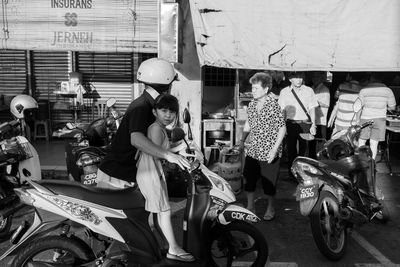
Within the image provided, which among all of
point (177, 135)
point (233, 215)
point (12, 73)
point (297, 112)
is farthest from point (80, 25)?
point (233, 215)

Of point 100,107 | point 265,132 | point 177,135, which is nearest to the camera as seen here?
point 177,135

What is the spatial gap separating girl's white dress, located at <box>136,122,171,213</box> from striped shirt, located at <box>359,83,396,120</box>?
470cm

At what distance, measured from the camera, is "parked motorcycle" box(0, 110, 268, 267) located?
3074 millimetres

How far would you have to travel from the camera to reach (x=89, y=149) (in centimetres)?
514

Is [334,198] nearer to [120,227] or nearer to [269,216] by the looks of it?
[269,216]

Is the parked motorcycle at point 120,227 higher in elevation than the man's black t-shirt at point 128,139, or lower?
lower

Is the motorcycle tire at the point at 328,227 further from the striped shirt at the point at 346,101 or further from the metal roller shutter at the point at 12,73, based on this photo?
the metal roller shutter at the point at 12,73

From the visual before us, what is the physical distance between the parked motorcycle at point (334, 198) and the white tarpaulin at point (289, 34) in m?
2.25

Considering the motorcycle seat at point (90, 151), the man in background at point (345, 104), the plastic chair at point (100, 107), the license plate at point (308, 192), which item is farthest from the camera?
the plastic chair at point (100, 107)

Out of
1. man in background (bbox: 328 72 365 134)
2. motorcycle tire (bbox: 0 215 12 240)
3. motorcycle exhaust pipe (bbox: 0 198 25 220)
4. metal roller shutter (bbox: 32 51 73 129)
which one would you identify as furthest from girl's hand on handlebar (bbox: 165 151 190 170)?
metal roller shutter (bbox: 32 51 73 129)

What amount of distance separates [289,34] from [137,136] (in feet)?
13.1

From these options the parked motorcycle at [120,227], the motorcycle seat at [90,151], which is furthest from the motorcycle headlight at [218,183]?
the motorcycle seat at [90,151]

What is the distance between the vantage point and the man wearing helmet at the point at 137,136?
315 cm

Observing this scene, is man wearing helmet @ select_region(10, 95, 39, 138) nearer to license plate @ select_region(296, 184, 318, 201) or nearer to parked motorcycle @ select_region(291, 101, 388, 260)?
parked motorcycle @ select_region(291, 101, 388, 260)
